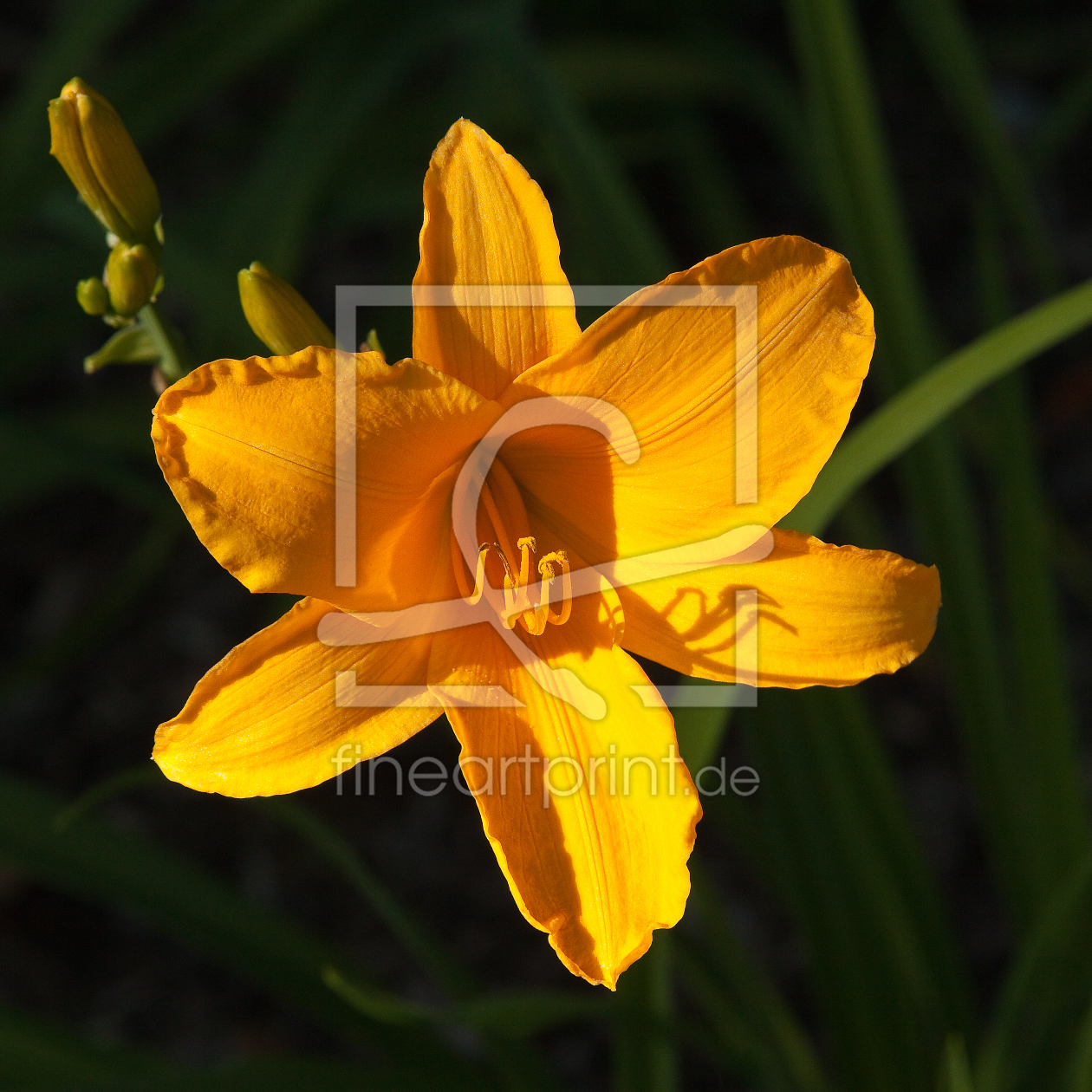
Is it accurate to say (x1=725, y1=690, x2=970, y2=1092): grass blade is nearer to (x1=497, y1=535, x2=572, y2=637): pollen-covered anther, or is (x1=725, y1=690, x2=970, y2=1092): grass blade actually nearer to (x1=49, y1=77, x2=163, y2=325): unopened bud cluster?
(x1=497, y1=535, x2=572, y2=637): pollen-covered anther

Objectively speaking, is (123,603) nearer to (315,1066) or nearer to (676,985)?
(315,1066)

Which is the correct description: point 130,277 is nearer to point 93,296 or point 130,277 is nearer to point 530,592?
point 93,296

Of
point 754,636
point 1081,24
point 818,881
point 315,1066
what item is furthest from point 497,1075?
point 1081,24

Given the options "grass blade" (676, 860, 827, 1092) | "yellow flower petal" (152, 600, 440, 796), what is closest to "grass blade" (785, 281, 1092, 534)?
"yellow flower petal" (152, 600, 440, 796)

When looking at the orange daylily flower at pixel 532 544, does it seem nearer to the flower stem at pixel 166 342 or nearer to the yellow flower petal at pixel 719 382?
the yellow flower petal at pixel 719 382

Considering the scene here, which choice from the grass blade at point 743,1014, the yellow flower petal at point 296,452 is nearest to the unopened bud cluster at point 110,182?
the yellow flower petal at point 296,452

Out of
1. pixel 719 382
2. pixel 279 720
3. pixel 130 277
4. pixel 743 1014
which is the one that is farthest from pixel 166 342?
pixel 743 1014
